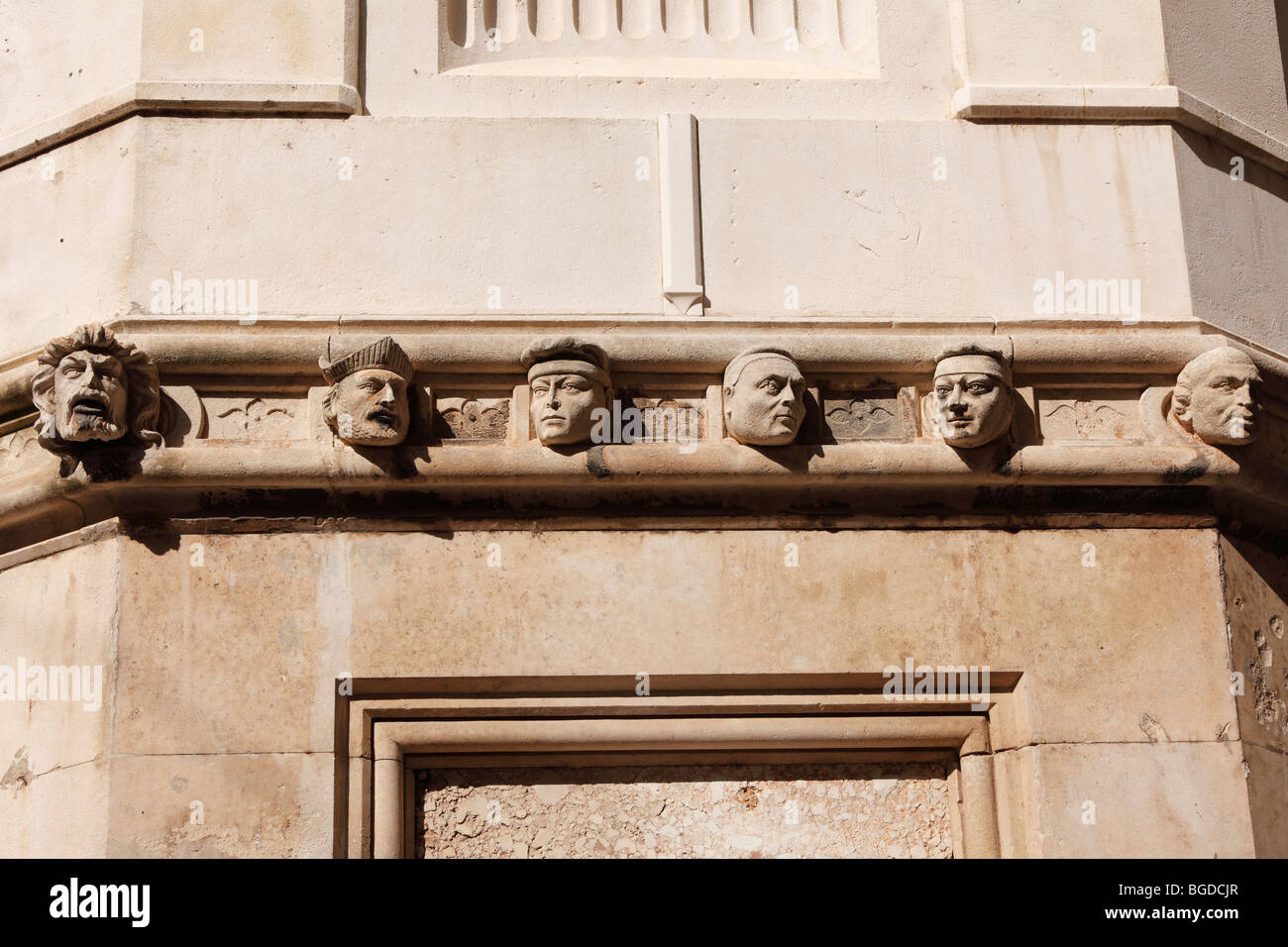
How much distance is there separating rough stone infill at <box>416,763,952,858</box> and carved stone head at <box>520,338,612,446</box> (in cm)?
94

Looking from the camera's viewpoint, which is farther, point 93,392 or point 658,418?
point 658,418

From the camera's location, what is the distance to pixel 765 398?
4957 mm

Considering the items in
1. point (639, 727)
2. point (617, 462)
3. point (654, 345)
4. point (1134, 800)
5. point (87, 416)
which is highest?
point (654, 345)

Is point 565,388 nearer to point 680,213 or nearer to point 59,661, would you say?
point 680,213

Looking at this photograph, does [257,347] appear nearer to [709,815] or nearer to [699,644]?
Result: [699,644]

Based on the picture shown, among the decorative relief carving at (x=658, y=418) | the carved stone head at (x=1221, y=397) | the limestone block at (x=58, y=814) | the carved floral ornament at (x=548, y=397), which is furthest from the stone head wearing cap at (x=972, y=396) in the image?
the limestone block at (x=58, y=814)

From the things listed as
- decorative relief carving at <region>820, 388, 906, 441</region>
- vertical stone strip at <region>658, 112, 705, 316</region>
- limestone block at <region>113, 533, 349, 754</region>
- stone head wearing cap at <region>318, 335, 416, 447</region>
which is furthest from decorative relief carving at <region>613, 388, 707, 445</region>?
limestone block at <region>113, 533, 349, 754</region>

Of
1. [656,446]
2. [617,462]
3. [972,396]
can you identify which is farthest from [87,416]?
[972,396]

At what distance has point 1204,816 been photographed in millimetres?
4840

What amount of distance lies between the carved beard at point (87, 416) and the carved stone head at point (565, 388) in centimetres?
115

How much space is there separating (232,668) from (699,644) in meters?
1.26

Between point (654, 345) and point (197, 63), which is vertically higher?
point (197, 63)

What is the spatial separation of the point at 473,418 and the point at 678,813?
1249 millimetres

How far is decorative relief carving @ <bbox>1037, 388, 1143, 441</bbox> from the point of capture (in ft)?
17.1
